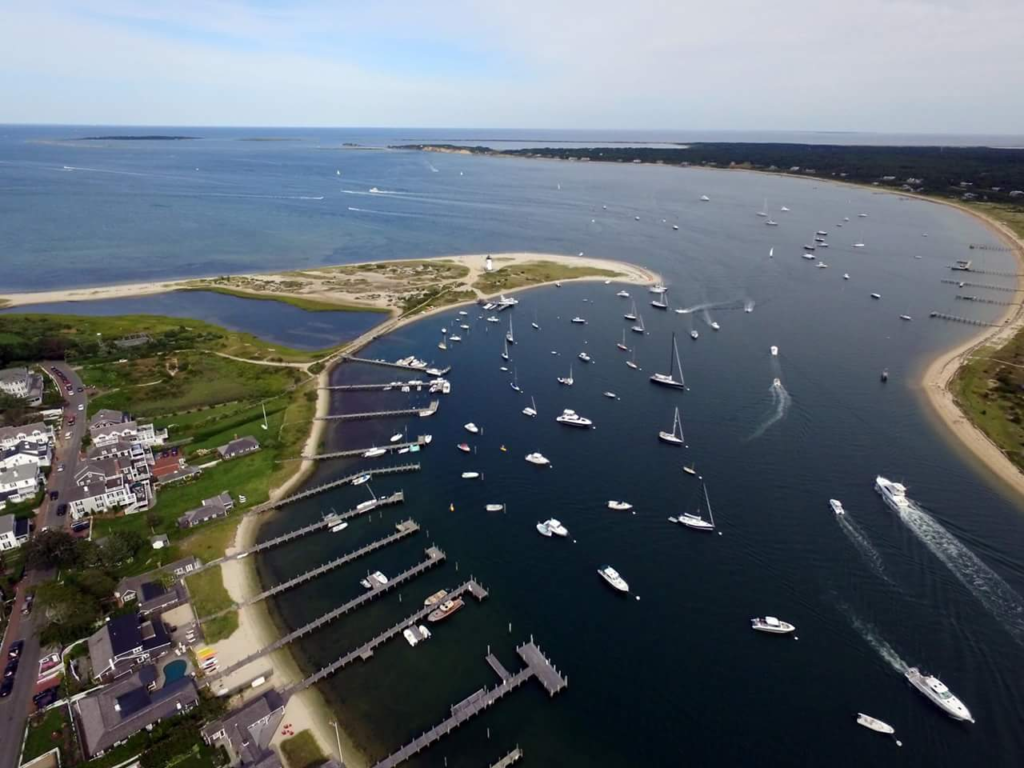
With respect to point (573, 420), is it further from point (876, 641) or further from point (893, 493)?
point (876, 641)

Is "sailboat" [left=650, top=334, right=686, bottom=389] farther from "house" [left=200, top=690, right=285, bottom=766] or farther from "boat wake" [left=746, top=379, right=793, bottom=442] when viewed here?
"house" [left=200, top=690, right=285, bottom=766]

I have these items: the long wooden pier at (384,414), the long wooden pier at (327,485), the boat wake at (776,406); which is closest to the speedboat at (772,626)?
the boat wake at (776,406)

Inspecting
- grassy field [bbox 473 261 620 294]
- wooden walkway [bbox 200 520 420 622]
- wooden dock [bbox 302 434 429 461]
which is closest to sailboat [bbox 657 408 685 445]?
wooden dock [bbox 302 434 429 461]

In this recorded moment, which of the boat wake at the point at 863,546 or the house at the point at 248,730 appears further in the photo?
the boat wake at the point at 863,546

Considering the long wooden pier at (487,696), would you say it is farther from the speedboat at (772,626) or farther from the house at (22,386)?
the house at (22,386)

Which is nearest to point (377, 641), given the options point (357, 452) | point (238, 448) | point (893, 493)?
point (357, 452)

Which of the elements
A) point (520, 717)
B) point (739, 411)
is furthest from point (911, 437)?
point (520, 717)

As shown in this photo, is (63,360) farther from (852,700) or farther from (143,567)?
(852,700)
